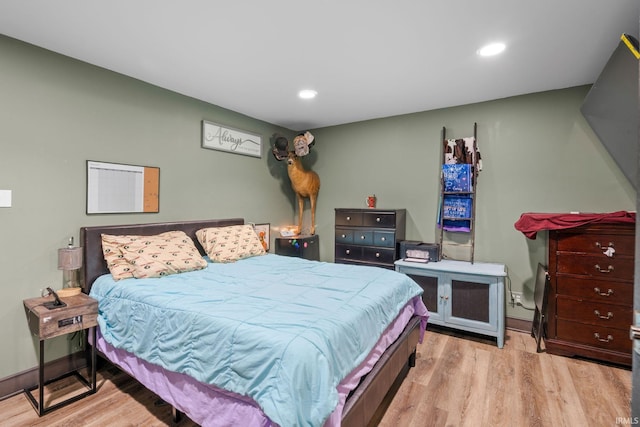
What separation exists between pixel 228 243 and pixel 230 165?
112 cm

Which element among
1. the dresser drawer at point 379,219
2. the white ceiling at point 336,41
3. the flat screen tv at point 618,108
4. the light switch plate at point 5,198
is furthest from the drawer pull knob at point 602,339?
the light switch plate at point 5,198

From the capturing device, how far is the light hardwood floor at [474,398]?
1.88 metres

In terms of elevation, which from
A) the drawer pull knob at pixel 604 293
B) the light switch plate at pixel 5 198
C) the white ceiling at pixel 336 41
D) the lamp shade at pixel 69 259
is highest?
the white ceiling at pixel 336 41

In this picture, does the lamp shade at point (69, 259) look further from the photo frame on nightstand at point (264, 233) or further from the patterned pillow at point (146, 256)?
the photo frame on nightstand at point (264, 233)

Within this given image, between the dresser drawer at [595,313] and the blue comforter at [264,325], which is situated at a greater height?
the blue comforter at [264,325]

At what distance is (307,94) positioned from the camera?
127 inches

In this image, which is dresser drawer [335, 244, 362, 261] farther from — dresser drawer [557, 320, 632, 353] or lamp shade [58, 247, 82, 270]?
lamp shade [58, 247, 82, 270]

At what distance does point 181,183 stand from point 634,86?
3.85 m

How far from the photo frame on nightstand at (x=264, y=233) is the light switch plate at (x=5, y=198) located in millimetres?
2370

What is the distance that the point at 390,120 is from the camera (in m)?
3.98

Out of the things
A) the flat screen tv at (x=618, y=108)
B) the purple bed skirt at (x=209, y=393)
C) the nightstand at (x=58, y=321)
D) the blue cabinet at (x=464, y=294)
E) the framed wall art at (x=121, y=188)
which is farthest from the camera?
the blue cabinet at (x=464, y=294)

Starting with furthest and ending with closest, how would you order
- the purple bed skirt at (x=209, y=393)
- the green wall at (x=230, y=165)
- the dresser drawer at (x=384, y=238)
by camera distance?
the dresser drawer at (x=384, y=238) → the green wall at (x=230, y=165) → the purple bed skirt at (x=209, y=393)

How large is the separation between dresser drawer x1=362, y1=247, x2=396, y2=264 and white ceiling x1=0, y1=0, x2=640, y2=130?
5.82 ft

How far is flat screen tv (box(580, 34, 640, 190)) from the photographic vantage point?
210 cm
